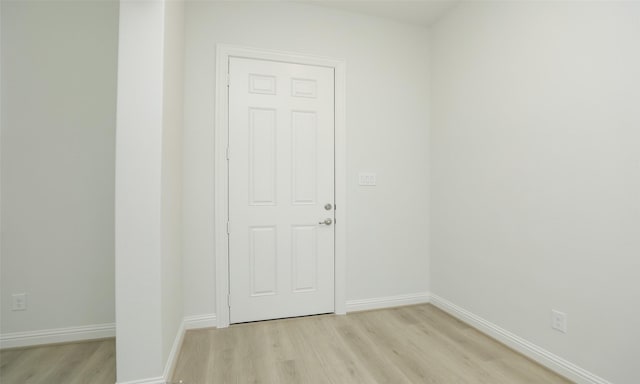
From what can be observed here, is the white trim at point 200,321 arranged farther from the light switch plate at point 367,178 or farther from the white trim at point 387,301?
the light switch plate at point 367,178

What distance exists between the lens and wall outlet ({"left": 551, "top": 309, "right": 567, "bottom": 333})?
1778 mm

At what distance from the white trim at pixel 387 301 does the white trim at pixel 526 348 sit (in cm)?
23

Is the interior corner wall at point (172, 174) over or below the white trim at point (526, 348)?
over

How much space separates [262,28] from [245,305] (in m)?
2.37

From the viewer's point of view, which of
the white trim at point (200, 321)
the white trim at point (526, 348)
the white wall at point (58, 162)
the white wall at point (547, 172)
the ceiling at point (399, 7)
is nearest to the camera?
the white wall at point (547, 172)

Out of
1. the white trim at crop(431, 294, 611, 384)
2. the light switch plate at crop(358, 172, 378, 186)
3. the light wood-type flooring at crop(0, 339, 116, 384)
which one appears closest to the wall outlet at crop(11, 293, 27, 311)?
the light wood-type flooring at crop(0, 339, 116, 384)

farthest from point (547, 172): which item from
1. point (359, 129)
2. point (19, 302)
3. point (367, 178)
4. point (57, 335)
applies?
point (19, 302)

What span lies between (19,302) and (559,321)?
3674mm

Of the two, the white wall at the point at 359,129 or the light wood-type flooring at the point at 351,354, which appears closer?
the light wood-type flooring at the point at 351,354

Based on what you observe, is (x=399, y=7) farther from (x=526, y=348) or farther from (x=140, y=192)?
(x=526, y=348)

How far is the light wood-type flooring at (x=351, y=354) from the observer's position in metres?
1.76

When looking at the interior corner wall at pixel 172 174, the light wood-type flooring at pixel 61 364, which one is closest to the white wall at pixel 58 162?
the light wood-type flooring at pixel 61 364

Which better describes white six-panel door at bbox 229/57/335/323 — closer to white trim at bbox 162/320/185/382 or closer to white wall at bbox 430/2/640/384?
white trim at bbox 162/320/185/382

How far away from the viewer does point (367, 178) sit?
2.76 meters
